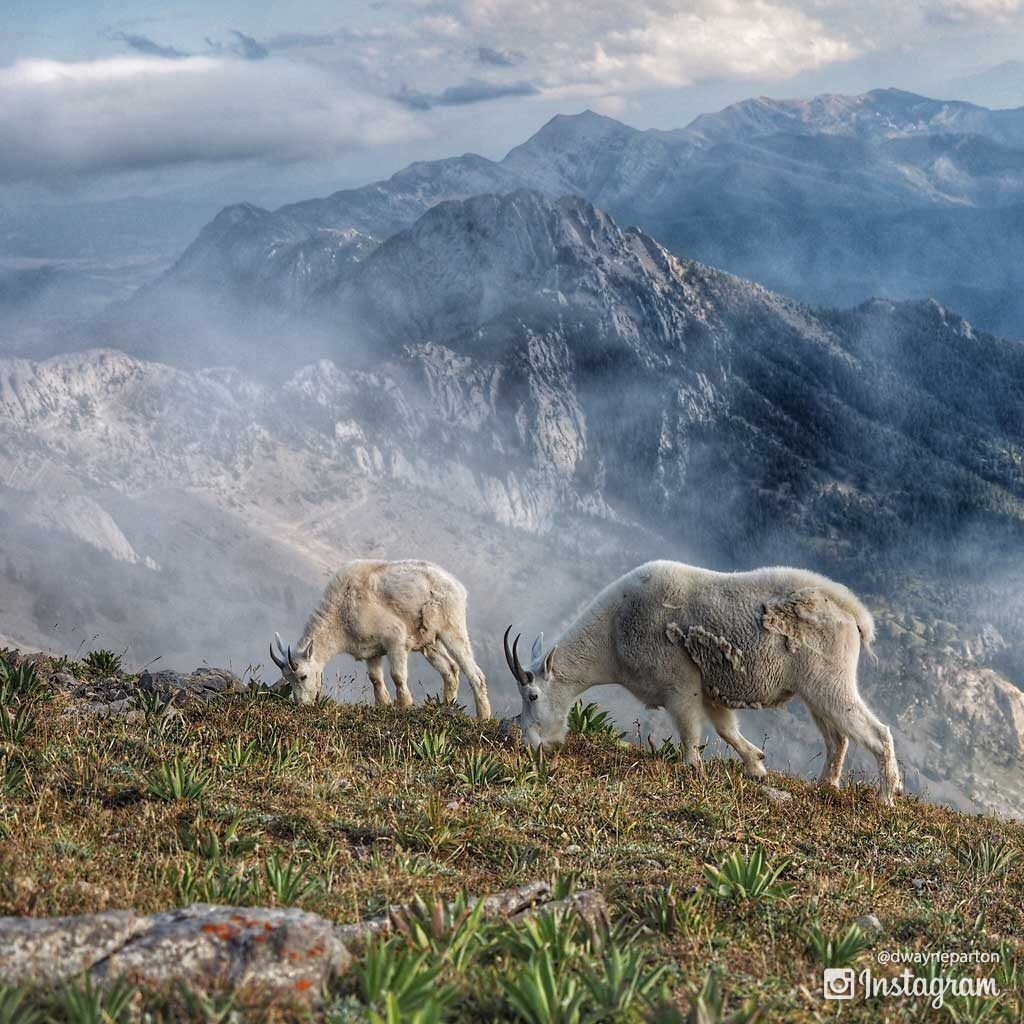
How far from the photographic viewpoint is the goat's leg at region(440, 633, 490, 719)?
17547mm

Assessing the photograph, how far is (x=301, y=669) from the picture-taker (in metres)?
16.7

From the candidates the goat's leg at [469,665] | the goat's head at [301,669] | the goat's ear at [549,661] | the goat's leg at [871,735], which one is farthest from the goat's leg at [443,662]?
the goat's leg at [871,735]

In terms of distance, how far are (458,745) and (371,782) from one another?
2.54 metres

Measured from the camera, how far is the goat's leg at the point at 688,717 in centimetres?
1190

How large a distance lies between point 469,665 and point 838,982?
12496 mm

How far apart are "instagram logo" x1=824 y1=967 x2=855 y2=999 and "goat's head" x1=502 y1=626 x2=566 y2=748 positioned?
269 inches

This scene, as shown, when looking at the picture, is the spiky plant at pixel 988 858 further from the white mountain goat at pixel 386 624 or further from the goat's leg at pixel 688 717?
the white mountain goat at pixel 386 624

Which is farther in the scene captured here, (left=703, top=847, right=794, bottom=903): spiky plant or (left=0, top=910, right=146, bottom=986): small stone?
(left=703, top=847, right=794, bottom=903): spiky plant

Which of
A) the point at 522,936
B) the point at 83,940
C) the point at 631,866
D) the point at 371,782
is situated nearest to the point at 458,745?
the point at 371,782

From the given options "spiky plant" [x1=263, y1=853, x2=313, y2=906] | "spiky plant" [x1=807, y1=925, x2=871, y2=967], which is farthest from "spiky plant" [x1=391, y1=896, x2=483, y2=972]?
"spiky plant" [x1=807, y1=925, x2=871, y2=967]

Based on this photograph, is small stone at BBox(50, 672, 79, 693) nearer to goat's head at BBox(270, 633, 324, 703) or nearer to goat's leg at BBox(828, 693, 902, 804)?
goat's head at BBox(270, 633, 324, 703)

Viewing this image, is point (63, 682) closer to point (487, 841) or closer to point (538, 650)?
point (538, 650)

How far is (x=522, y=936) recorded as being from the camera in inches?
210

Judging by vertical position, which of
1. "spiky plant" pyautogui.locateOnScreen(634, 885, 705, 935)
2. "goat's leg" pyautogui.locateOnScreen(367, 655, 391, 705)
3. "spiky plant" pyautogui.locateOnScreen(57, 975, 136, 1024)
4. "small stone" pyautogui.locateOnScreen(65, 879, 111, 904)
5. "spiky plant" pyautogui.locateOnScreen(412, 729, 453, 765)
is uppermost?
"spiky plant" pyautogui.locateOnScreen(57, 975, 136, 1024)
